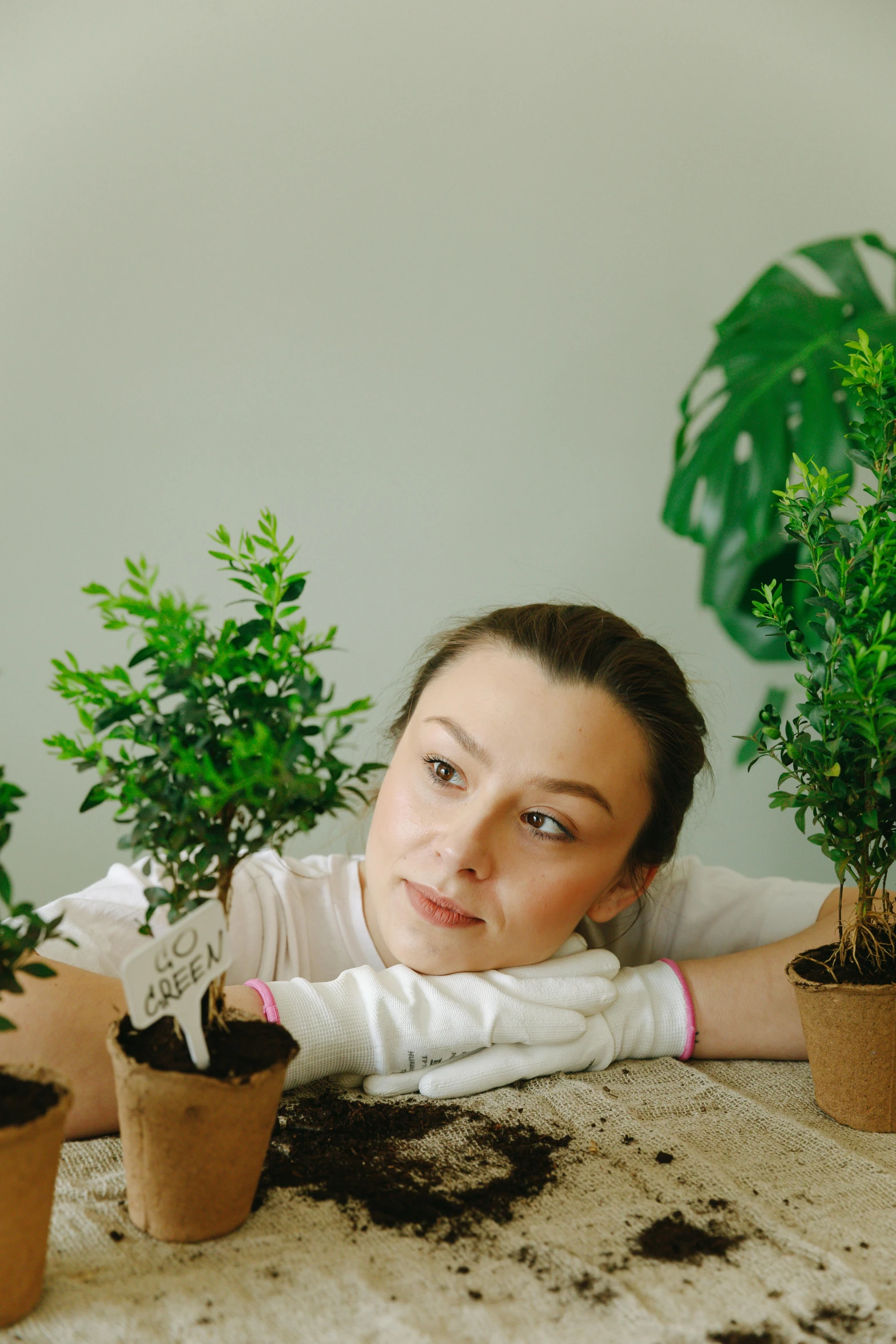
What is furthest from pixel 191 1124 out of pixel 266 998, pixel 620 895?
pixel 620 895

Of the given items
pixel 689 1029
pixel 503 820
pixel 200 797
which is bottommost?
pixel 689 1029

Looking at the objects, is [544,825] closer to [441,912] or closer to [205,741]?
[441,912]

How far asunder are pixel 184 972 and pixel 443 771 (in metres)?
0.49

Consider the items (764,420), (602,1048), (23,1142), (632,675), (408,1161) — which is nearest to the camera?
(23,1142)

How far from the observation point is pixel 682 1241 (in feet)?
2.13

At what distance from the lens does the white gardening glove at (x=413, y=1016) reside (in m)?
0.84

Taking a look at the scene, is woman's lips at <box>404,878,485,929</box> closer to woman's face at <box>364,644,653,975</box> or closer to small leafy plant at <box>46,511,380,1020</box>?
woman's face at <box>364,644,653,975</box>

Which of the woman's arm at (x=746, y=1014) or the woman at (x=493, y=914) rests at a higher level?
the woman at (x=493, y=914)

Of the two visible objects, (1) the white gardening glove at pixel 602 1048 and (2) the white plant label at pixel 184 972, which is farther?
(1) the white gardening glove at pixel 602 1048

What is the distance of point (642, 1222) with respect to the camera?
67cm

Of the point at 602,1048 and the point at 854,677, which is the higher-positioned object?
the point at 854,677

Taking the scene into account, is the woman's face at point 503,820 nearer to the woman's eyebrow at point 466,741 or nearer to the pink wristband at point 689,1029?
the woman's eyebrow at point 466,741

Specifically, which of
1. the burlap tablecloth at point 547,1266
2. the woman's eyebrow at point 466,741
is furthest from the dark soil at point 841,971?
the woman's eyebrow at point 466,741

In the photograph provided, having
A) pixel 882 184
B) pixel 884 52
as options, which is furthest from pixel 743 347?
pixel 884 52
